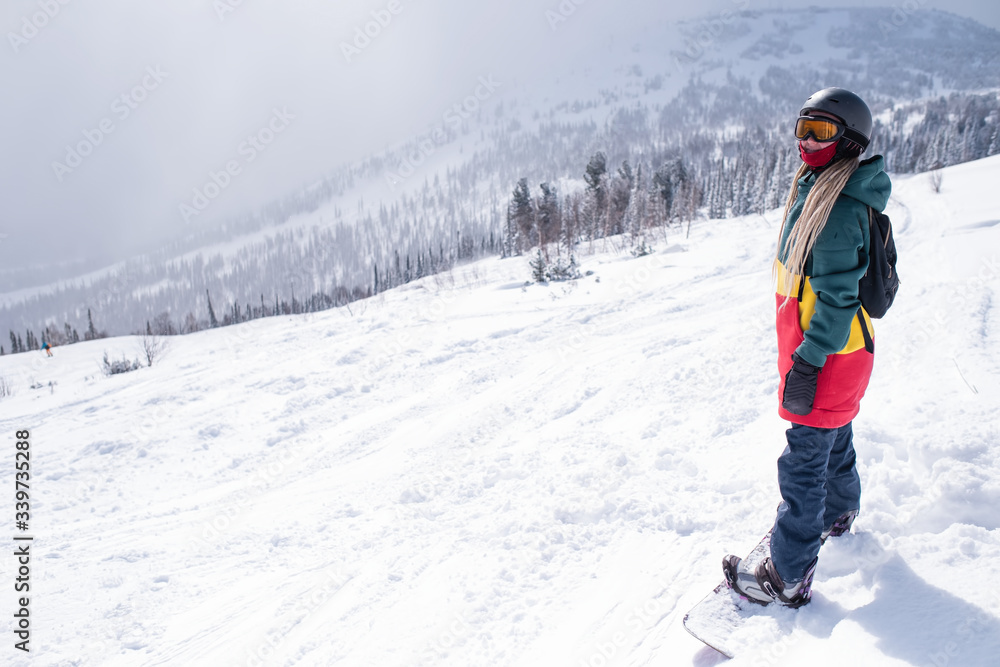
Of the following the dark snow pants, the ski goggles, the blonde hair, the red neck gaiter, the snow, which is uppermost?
the ski goggles

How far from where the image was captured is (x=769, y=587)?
2311 millimetres

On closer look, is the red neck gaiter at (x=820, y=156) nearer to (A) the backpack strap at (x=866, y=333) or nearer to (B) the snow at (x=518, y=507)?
(A) the backpack strap at (x=866, y=333)

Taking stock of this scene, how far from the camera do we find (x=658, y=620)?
2611mm

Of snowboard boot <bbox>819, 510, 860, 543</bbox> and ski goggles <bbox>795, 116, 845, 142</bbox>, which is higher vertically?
ski goggles <bbox>795, 116, 845, 142</bbox>

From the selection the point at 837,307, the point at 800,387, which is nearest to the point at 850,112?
the point at 837,307

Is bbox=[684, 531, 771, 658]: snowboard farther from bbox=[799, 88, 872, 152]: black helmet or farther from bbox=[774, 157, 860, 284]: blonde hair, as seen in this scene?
bbox=[799, 88, 872, 152]: black helmet

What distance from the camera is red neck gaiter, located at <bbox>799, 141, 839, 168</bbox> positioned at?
2.22 metres

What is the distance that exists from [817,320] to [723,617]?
1.54 meters

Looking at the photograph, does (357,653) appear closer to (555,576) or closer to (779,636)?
(555,576)

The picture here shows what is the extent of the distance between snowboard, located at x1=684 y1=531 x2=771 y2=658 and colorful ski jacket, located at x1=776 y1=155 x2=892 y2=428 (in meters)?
0.97

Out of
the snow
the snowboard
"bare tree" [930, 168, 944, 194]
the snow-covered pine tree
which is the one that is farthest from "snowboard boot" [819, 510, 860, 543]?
the snow-covered pine tree

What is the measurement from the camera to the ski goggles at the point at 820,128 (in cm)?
216

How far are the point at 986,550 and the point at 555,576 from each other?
226cm

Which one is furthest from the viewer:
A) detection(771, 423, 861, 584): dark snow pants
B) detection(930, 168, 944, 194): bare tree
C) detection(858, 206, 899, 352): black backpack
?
detection(930, 168, 944, 194): bare tree
